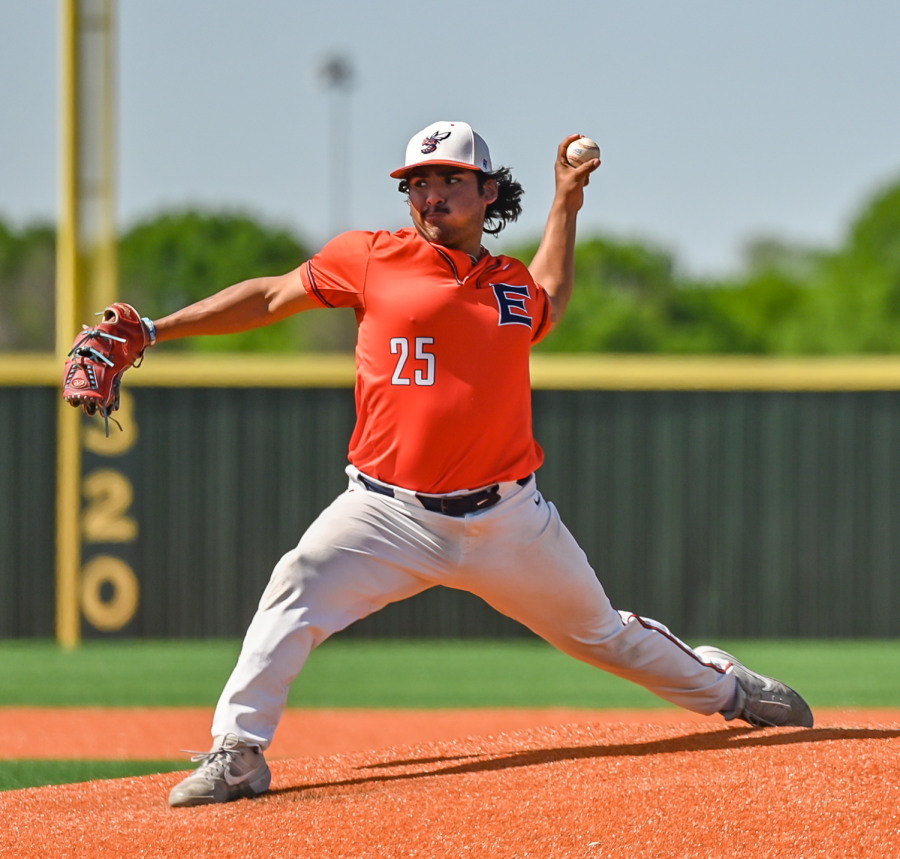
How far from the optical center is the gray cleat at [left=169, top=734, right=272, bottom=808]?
3.44 meters

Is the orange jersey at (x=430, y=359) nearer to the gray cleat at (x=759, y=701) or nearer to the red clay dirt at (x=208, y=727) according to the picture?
the gray cleat at (x=759, y=701)

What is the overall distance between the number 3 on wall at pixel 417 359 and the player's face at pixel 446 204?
34 cm

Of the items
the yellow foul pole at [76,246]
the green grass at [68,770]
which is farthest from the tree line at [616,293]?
the green grass at [68,770]

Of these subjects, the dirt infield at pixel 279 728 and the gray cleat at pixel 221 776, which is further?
the dirt infield at pixel 279 728

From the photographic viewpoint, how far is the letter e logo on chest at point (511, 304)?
3758 mm

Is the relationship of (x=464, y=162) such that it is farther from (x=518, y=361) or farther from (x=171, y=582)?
(x=171, y=582)

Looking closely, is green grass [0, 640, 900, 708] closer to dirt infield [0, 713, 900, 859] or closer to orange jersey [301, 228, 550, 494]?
dirt infield [0, 713, 900, 859]

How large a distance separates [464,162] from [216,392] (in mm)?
6821

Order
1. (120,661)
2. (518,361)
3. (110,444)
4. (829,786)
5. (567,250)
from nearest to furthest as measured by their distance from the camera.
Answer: (829,786) < (518,361) < (567,250) < (120,661) < (110,444)

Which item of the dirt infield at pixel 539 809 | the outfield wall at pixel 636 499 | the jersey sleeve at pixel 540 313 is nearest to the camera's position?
the dirt infield at pixel 539 809

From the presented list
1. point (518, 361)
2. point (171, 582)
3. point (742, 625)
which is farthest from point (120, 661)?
point (518, 361)

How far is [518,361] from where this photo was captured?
12.4 feet

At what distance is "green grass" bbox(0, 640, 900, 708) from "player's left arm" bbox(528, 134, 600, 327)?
3.82 meters

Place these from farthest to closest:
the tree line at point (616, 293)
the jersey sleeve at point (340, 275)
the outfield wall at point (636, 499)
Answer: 1. the tree line at point (616, 293)
2. the outfield wall at point (636, 499)
3. the jersey sleeve at point (340, 275)
